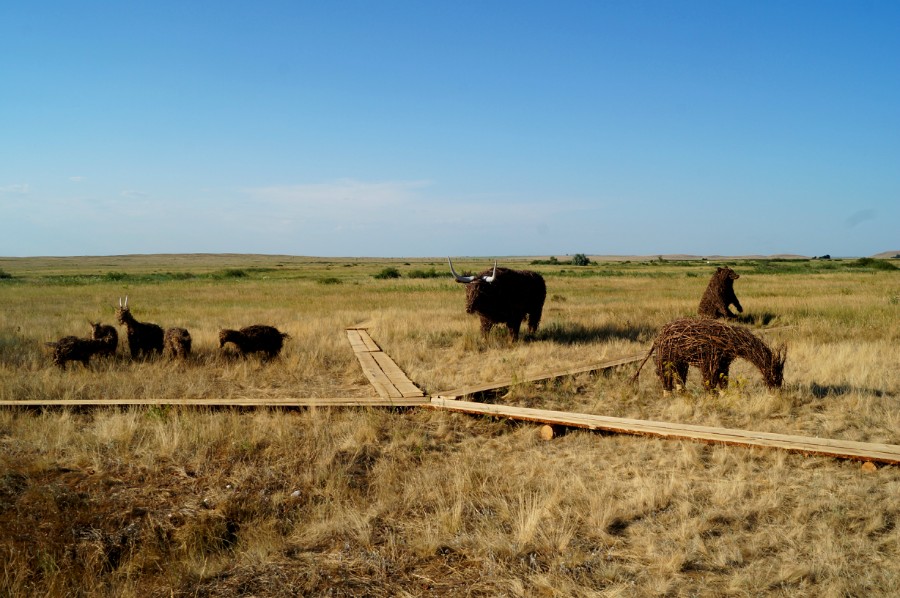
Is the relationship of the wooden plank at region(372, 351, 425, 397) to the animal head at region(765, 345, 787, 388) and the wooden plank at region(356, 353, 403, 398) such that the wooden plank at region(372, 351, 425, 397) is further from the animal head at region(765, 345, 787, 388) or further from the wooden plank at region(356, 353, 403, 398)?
the animal head at region(765, 345, 787, 388)

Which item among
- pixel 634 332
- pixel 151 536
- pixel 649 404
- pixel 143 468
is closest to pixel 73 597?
pixel 151 536

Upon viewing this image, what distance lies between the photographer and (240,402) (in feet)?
24.7

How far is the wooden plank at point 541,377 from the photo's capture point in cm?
803

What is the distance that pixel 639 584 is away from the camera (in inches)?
145

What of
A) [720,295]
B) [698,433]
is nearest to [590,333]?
[720,295]

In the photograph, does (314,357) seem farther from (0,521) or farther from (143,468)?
(0,521)

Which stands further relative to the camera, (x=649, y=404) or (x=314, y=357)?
(x=314, y=357)

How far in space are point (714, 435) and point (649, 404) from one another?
193cm

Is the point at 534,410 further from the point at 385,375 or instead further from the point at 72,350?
the point at 72,350

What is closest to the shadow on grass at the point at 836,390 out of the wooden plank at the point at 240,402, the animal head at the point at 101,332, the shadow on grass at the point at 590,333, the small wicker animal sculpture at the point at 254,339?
the shadow on grass at the point at 590,333

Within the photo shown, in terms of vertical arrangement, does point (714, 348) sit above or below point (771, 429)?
above

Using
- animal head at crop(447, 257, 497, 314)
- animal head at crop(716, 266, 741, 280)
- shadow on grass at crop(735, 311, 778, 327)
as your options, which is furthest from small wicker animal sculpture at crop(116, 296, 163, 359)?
shadow on grass at crop(735, 311, 778, 327)

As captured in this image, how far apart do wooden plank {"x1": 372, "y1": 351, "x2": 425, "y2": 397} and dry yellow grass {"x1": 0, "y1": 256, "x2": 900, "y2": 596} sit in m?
0.35

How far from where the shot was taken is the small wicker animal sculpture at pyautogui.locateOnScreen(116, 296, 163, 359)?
34.2ft
